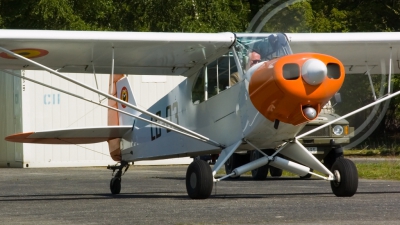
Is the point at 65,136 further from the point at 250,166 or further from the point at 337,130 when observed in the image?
the point at 337,130

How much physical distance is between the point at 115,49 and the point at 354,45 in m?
3.70

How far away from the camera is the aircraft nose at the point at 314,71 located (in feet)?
32.2

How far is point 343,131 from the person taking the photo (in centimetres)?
1670

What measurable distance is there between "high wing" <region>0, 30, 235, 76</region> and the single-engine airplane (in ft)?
0.05

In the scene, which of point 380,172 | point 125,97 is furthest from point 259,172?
point 125,97

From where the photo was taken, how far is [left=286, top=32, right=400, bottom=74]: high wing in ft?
40.9

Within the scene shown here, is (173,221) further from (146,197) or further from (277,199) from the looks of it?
(146,197)

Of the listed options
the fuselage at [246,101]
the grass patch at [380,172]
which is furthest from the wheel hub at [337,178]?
the grass patch at [380,172]

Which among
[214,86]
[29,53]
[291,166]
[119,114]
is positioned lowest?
[291,166]

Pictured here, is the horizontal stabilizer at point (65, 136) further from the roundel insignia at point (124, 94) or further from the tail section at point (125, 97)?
the roundel insignia at point (124, 94)

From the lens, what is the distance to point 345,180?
1125cm

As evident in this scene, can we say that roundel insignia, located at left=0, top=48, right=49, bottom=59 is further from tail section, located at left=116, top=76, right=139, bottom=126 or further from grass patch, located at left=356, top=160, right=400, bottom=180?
grass patch, located at left=356, top=160, right=400, bottom=180

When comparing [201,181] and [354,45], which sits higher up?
[354,45]

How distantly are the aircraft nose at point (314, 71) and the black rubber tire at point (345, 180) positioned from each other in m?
1.88
